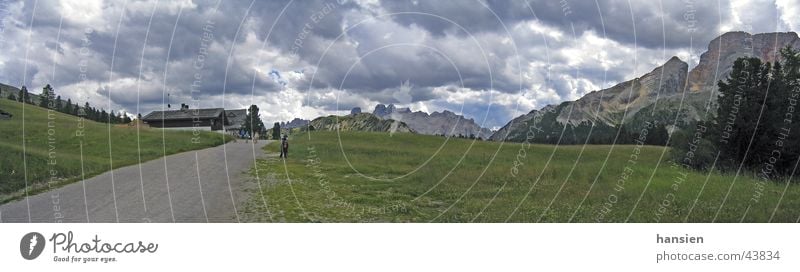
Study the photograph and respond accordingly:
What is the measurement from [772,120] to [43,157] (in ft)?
119

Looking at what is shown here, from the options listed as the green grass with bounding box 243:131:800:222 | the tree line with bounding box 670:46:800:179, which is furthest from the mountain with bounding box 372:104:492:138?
the tree line with bounding box 670:46:800:179

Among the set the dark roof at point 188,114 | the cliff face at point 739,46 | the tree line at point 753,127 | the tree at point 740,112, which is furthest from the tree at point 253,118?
the tree at point 740,112

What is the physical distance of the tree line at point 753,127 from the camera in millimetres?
24672

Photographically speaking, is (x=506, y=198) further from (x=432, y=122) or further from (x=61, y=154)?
(x=61, y=154)

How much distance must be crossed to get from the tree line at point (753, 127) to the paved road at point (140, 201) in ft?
74.4

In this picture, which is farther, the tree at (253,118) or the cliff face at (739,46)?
the cliff face at (739,46)

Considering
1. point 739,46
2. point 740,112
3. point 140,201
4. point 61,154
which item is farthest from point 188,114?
point 739,46

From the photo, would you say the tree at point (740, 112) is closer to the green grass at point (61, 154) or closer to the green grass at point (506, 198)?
the green grass at point (506, 198)

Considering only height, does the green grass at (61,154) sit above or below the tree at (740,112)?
below

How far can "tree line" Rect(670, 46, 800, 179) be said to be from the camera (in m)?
24.7

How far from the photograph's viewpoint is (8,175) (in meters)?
A: 20.1
